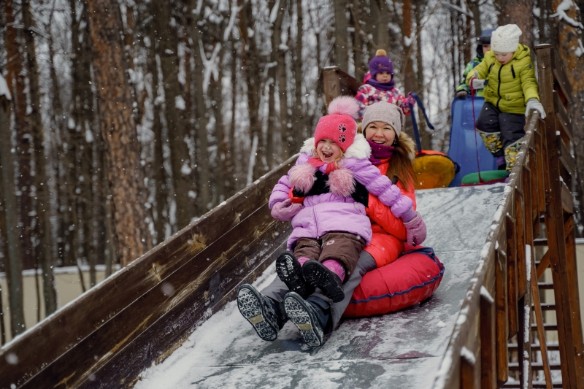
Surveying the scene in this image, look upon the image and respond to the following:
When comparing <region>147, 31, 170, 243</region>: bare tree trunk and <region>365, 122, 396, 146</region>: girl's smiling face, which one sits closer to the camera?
<region>365, 122, 396, 146</region>: girl's smiling face

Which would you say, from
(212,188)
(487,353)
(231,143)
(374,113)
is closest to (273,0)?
(231,143)

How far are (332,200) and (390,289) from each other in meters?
0.60

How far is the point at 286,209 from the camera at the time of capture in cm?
455

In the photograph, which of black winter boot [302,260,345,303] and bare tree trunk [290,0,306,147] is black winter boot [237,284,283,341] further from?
bare tree trunk [290,0,306,147]

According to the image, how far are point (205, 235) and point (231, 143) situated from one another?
57.5ft

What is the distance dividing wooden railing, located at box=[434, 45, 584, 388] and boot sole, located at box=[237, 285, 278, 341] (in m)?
1.08

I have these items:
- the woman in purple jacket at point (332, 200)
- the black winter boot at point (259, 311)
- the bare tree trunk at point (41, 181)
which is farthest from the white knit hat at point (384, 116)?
the bare tree trunk at point (41, 181)

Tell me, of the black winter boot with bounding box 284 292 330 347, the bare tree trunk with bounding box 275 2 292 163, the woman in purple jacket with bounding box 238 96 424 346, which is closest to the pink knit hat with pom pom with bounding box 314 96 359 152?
the woman in purple jacket with bounding box 238 96 424 346

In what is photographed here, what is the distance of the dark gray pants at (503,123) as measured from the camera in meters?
7.20

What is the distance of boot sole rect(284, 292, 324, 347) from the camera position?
3.73m

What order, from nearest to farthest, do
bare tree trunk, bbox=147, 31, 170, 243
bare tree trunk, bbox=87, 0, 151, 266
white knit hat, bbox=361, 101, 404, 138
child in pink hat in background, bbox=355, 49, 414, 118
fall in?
1. white knit hat, bbox=361, 101, 404, 138
2. child in pink hat in background, bbox=355, 49, 414, 118
3. bare tree trunk, bbox=87, 0, 151, 266
4. bare tree trunk, bbox=147, 31, 170, 243

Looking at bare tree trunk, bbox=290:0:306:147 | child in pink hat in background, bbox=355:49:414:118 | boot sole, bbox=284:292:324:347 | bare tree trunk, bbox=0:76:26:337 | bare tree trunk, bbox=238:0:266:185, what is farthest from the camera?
bare tree trunk, bbox=238:0:266:185

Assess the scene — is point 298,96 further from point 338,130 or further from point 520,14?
point 338,130

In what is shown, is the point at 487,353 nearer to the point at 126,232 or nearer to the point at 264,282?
the point at 264,282
